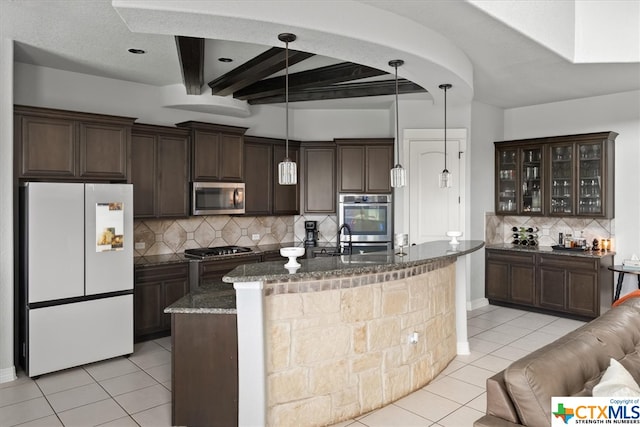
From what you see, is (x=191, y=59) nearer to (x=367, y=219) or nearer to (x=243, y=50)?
(x=243, y=50)

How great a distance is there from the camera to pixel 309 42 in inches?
134

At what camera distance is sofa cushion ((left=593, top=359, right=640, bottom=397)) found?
171cm

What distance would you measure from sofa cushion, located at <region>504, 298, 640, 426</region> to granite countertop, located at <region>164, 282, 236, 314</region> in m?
1.75

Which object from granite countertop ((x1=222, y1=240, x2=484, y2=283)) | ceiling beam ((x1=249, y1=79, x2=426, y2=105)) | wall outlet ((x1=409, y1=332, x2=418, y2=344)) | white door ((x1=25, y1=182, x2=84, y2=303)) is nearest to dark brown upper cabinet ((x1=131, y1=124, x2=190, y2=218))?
white door ((x1=25, y1=182, x2=84, y2=303))

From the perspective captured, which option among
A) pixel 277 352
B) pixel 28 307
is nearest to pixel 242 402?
pixel 277 352

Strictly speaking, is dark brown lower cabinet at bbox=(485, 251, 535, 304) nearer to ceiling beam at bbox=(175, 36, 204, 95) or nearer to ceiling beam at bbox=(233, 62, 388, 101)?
ceiling beam at bbox=(233, 62, 388, 101)

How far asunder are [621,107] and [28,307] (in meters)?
7.18

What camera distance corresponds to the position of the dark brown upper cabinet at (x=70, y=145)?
4.10 m

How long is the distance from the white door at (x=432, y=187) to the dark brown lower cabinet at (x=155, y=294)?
3.14 meters

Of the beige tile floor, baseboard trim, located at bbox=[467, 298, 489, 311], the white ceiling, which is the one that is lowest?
the beige tile floor

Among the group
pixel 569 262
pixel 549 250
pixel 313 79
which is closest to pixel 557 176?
pixel 549 250

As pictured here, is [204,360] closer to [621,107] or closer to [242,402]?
[242,402]

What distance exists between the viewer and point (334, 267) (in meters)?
3.04

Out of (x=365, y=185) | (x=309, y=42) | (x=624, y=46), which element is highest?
(x=624, y=46)
